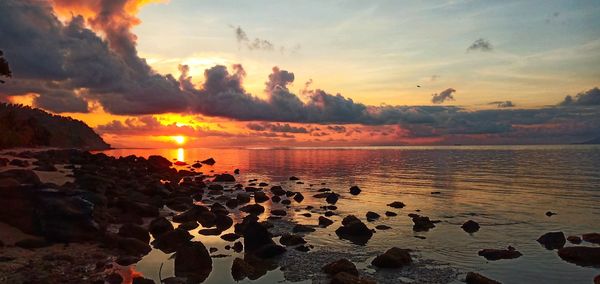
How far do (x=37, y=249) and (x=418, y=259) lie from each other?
15.7m

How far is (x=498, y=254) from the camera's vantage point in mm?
19375

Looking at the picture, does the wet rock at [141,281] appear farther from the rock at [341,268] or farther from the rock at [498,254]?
the rock at [498,254]

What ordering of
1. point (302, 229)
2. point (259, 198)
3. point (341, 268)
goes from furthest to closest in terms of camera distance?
point (259, 198) < point (302, 229) < point (341, 268)

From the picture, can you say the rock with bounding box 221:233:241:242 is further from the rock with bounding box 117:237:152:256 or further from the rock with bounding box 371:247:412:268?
the rock with bounding box 371:247:412:268

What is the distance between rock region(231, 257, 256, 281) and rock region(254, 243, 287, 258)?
1978 mm

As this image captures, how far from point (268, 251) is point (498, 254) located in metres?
10.4

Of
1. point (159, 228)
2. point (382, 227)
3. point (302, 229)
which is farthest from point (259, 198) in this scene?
point (159, 228)

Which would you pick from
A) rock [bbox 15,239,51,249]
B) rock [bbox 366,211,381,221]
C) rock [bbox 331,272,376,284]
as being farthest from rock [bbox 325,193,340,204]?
rock [bbox 15,239,51,249]

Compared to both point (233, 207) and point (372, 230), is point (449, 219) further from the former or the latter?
point (233, 207)

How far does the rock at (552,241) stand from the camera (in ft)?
69.8

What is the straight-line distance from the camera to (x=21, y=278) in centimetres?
1347

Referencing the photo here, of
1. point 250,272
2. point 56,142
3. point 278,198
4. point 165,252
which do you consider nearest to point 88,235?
point 165,252

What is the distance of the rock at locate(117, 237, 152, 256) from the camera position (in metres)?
18.4

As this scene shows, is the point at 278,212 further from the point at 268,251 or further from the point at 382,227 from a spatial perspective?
the point at 268,251
